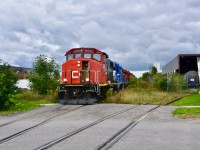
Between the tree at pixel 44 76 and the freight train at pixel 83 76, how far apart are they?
221 inches

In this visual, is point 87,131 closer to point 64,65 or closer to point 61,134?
point 61,134

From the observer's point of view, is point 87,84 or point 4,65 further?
point 4,65

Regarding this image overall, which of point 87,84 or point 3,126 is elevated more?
point 87,84

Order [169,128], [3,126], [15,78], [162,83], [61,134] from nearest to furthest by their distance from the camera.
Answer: [61,134], [169,128], [3,126], [15,78], [162,83]

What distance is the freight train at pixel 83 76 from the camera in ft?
72.4

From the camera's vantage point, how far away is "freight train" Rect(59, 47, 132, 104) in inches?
869

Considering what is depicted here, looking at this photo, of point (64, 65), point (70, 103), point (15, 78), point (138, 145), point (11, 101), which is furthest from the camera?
point (15, 78)

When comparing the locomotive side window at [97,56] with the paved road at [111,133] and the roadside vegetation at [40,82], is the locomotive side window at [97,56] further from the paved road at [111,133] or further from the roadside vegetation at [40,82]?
the paved road at [111,133]

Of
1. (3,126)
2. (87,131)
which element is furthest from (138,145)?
(3,126)

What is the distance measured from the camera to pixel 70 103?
864 inches

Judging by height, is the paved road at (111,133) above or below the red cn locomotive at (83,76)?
below

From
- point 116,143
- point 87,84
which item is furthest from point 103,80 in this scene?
point 116,143

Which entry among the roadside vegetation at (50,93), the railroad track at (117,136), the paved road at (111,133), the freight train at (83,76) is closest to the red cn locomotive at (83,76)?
the freight train at (83,76)

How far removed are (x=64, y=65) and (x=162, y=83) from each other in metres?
17.9
